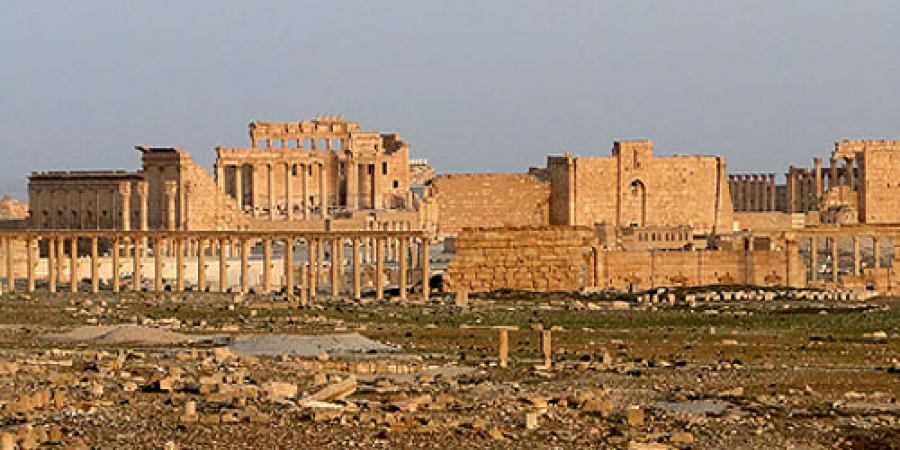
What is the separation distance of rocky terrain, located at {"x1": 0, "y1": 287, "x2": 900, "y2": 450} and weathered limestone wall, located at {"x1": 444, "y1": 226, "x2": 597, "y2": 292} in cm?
644

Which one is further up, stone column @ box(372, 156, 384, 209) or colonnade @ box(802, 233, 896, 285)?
stone column @ box(372, 156, 384, 209)

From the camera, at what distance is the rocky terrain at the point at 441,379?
24438 mm

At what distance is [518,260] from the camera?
5506 centimetres

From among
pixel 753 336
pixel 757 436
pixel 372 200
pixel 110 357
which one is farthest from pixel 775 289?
pixel 372 200

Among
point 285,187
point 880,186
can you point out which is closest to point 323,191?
point 285,187

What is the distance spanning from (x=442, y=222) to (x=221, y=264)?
66.8 ft

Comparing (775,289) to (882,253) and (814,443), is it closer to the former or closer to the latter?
(882,253)

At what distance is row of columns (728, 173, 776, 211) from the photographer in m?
112

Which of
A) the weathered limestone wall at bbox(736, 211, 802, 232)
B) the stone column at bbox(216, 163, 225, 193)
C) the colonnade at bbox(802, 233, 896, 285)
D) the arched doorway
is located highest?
the stone column at bbox(216, 163, 225, 193)

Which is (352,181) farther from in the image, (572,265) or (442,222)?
(572,265)

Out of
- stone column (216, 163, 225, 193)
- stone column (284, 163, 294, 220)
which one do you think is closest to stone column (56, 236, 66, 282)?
stone column (216, 163, 225, 193)

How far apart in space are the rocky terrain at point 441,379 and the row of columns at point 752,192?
2494 inches

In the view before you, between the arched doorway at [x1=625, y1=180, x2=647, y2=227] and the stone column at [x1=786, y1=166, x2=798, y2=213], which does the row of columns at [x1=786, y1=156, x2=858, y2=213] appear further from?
the arched doorway at [x1=625, y1=180, x2=647, y2=227]

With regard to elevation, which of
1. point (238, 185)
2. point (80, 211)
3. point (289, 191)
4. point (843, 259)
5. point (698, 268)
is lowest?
point (843, 259)
